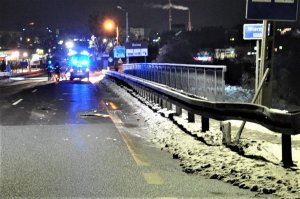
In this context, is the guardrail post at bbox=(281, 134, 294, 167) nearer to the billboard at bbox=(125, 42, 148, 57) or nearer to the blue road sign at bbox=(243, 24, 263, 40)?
the blue road sign at bbox=(243, 24, 263, 40)

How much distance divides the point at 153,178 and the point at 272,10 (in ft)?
13.2

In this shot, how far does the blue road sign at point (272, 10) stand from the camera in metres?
8.71

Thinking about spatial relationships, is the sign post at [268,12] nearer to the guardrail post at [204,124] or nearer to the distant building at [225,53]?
the guardrail post at [204,124]

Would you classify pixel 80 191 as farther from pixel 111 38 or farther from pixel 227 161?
pixel 111 38

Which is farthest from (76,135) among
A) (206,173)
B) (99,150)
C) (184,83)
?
(184,83)

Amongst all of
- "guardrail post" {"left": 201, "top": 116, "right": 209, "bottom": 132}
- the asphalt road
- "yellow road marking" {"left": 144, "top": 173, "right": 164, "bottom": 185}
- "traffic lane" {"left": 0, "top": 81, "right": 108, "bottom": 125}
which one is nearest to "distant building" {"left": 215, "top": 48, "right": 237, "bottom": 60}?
"traffic lane" {"left": 0, "top": 81, "right": 108, "bottom": 125}

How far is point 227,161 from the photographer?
25.4 feet

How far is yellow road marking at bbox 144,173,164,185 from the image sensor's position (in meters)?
6.76

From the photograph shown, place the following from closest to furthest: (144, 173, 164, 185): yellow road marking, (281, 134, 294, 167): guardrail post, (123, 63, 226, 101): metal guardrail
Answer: (144, 173, 164, 185): yellow road marking, (281, 134, 294, 167): guardrail post, (123, 63, 226, 101): metal guardrail

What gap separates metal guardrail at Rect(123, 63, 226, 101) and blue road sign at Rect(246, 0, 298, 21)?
131 inches

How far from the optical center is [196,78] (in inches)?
575

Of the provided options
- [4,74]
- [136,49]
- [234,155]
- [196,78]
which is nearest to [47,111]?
[196,78]

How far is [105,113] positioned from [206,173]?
8.62m

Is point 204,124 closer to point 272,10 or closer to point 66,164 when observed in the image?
point 272,10
